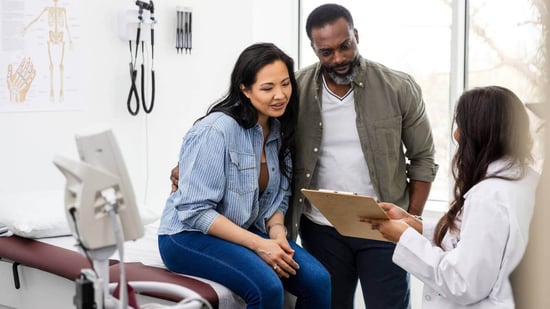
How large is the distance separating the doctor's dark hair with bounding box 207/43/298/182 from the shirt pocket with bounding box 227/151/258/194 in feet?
0.37

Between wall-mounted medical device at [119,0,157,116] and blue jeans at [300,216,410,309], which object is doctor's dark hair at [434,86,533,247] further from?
wall-mounted medical device at [119,0,157,116]

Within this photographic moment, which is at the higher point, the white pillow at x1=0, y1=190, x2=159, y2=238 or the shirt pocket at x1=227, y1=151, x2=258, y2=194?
the shirt pocket at x1=227, y1=151, x2=258, y2=194

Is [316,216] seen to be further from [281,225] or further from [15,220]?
[15,220]

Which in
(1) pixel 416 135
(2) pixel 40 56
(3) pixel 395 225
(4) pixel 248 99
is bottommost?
(3) pixel 395 225

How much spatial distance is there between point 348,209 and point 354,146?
1.54ft

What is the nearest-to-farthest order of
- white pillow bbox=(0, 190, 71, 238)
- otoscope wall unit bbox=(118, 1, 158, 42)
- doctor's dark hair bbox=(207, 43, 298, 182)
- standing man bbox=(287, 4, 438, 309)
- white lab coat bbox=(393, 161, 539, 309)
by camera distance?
white lab coat bbox=(393, 161, 539, 309) → doctor's dark hair bbox=(207, 43, 298, 182) → standing man bbox=(287, 4, 438, 309) → white pillow bbox=(0, 190, 71, 238) → otoscope wall unit bbox=(118, 1, 158, 42)

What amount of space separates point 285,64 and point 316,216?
569 mm

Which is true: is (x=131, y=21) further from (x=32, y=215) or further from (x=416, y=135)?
(x=416, y=135)

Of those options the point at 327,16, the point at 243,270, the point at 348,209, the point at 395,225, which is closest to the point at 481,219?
the point at 395,225

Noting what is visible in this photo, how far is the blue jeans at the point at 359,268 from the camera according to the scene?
7.57 feet

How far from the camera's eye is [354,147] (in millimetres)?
2328

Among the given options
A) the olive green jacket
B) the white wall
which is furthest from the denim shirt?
the white wall

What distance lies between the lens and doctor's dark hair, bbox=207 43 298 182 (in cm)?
219

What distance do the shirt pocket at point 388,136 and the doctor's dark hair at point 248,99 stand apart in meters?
0.30
